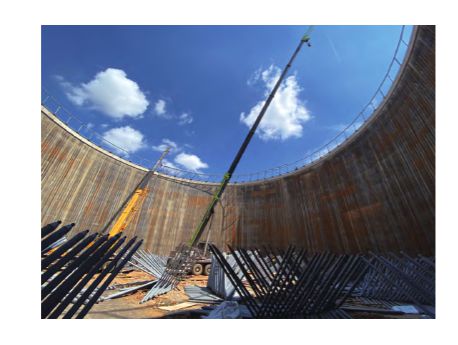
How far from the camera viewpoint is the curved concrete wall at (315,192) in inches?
525

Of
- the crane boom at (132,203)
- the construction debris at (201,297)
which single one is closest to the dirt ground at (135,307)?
the construction debris at (201,297)

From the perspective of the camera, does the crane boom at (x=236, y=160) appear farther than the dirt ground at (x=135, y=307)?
Yes

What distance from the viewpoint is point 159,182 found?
1009 inches

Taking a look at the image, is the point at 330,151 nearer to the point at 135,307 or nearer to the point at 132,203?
the point at 132,203

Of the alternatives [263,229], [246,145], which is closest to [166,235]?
[263,229]

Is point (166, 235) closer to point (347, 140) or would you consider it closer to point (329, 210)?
point (329, 210)

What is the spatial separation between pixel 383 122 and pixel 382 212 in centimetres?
674

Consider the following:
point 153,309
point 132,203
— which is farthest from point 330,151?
point 153,309

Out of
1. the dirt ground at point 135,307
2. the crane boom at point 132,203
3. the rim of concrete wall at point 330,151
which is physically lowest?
the dirt ground at point 135,307

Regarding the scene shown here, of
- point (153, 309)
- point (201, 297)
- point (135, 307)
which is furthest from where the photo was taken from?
point (201, 297)

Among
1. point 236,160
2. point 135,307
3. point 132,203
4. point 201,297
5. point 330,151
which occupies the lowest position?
→ point 135,307

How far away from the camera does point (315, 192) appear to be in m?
21.1

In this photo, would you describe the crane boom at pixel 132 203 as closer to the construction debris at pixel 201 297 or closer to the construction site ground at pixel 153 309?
the construction debris at pixel 201 297

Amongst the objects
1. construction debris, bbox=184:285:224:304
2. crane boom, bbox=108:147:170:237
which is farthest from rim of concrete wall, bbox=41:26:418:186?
construction debris, bbox=184:285:224:304
